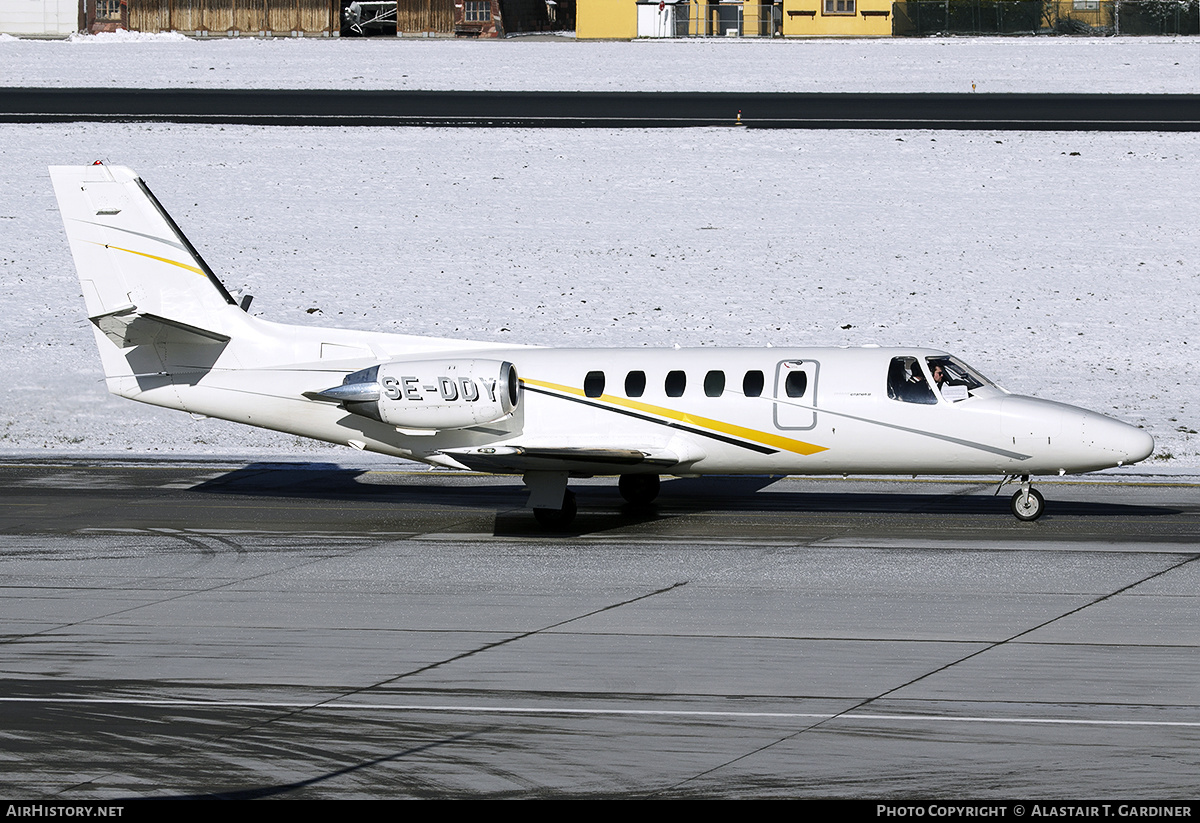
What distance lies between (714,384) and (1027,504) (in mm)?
4908

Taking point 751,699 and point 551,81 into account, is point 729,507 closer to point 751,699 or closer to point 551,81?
point 751,699

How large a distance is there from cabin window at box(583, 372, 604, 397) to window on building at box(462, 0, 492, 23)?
193 ft

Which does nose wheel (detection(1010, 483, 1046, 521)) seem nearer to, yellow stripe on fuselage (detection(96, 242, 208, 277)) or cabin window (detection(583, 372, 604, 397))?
cabin window (detection(583, 372, 604, 397))

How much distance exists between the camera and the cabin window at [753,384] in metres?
21.8

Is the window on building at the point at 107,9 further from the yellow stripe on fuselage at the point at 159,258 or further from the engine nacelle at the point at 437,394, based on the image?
the engine nacelle at the point at 437,394

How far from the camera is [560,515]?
2198cm

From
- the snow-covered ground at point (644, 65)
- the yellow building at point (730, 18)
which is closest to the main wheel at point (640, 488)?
the snow-covered ground at point (644, 65)

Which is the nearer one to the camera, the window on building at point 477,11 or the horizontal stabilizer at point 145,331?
the horizontal stabilizer at point 145,331

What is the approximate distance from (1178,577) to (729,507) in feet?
24.7

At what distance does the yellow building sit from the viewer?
2874 inches

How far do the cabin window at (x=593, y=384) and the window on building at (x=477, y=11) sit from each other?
58890mm

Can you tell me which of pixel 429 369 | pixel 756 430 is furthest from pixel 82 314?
pixel 756 430

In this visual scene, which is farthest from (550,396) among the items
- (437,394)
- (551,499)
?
(437,394)

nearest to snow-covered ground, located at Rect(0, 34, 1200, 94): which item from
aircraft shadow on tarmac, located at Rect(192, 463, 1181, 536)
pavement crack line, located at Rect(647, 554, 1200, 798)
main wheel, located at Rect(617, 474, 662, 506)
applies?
aircraft shadow on tarmac, located at Rect(192, 463, 1181, 536)
